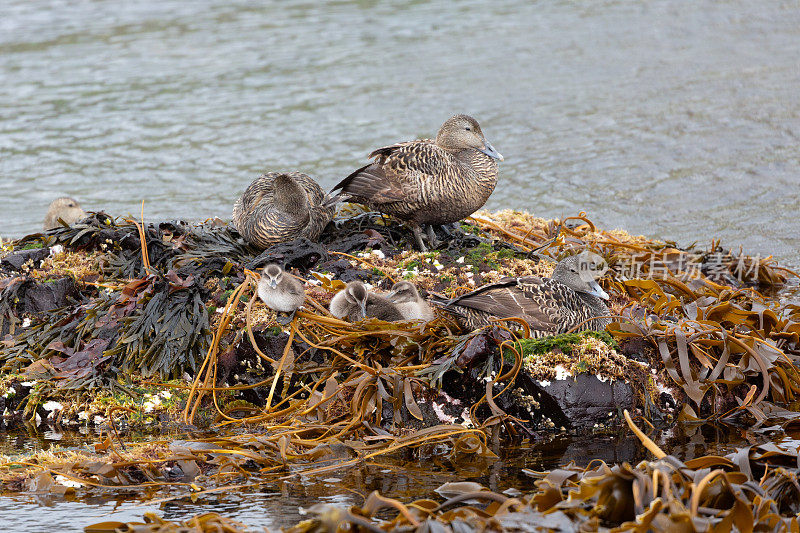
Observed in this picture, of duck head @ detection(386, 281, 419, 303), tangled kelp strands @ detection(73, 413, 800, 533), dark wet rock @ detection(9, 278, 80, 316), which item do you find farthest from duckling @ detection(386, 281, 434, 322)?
dark wet rock @ detection(9, 278, 80, 316)

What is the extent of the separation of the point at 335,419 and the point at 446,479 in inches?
35.3

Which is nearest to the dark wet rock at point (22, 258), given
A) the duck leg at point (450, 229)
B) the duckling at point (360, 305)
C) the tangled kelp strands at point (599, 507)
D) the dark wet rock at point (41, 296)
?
the dark wet rock at point (41, 296)

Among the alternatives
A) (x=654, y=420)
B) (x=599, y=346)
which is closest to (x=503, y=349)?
(x=599, y=346)

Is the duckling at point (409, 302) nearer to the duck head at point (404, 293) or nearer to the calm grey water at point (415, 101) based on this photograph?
the duck head at point (404, 293)

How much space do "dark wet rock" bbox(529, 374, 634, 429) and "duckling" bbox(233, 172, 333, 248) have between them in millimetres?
2333

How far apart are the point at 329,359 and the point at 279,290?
498 millimetres

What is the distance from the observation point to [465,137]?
7.28 metres

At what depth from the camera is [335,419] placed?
17.3 feet

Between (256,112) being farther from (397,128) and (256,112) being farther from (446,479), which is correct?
(446,479)

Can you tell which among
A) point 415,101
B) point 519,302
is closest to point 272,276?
point 519,302

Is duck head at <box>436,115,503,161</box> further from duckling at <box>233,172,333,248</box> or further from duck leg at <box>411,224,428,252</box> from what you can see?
duckling at <box>233,172,333,248</box>

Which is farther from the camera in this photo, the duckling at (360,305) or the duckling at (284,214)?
the duckling at (284,214)

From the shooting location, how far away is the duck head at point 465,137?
23.9ft

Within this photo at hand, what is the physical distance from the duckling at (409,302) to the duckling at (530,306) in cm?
12
